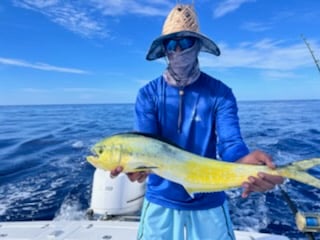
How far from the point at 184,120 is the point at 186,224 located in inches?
25.9

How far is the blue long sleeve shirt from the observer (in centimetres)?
214

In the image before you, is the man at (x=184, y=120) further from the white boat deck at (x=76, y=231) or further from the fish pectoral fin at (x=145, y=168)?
the white boat deck at (x=76, y=231)

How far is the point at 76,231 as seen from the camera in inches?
130

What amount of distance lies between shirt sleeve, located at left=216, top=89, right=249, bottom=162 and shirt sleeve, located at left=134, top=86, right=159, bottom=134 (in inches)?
15.6

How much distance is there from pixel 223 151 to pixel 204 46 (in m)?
0.74

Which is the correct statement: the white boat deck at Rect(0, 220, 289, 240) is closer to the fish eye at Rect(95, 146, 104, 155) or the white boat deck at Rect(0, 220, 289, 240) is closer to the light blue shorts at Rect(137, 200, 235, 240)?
the light blue shorts at Rect(137, 200, 235, 240)

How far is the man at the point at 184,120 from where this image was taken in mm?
2145

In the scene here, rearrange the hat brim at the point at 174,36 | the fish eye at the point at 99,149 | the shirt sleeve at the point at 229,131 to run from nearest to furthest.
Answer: the fish eye at the point at 99,149 < the shirt sleeve at the point at 229,131 < the hat brim at the point at 174,36

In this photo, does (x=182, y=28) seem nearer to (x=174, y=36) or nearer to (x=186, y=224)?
(x=174, y=36)

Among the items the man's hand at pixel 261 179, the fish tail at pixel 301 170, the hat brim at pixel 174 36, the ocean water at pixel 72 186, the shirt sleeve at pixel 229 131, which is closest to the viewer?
the fish tail at pixel 301 170

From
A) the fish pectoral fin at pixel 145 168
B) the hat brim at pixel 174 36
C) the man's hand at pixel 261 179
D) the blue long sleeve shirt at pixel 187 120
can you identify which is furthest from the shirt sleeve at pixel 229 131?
the fish pectoral fin at pixel 145 168

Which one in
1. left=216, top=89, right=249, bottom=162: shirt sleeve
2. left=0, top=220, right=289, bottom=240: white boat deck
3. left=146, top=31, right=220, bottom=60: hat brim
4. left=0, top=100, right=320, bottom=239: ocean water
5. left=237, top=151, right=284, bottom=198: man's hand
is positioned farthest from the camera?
left=0, top=100, right=320, bottom=239: ocean water

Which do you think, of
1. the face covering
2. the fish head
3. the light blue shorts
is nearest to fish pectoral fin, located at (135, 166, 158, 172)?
the fish head

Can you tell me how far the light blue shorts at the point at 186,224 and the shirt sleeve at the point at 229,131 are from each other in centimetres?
42
